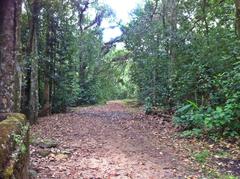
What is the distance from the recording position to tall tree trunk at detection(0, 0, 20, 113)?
6.27 meters

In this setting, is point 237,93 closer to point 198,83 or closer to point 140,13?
point 198,83

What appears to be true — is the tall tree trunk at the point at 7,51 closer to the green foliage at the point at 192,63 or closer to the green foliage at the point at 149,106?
the green foliage at the point at 192,63

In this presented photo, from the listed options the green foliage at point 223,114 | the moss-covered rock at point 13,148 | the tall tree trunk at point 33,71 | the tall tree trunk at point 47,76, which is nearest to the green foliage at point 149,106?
the tall tree trunk at point 47,76

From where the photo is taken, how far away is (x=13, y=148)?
439cm

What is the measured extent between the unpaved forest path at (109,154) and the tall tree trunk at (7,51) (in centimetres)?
139

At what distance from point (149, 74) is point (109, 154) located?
33.2 ft

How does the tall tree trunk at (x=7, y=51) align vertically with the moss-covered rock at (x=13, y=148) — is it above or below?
above

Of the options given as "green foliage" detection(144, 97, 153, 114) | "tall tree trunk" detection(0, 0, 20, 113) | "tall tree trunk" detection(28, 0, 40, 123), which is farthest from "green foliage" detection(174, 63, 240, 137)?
"green foliage" detection(144, 97, 153, 114)

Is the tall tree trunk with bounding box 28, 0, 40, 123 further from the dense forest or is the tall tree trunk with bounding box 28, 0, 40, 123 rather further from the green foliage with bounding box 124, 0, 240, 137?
the green foliage with bounding box 124, 0, 240, 137

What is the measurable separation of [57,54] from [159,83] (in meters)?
5.28

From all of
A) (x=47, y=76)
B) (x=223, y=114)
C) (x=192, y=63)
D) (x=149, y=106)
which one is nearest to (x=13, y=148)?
(x=223, y=114)

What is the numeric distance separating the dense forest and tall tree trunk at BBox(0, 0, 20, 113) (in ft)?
0.05

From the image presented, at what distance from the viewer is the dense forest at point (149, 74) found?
748cm

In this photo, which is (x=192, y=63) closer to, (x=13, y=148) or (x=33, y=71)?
(x=33, y=71)
